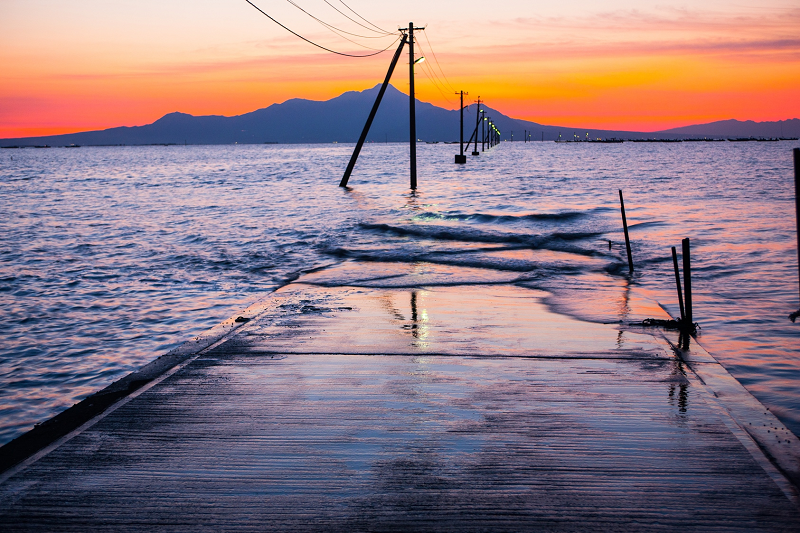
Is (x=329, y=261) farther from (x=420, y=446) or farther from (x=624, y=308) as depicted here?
(x=420, y=446)

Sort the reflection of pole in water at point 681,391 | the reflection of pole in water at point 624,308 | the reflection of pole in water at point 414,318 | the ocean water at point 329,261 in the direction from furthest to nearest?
1. the ocean water at point 329,261
2. the reflection of pole in water at point 414,318
3. the reflection of pole in water at point 624,308
4. the reflection of pole in water at point 681,391

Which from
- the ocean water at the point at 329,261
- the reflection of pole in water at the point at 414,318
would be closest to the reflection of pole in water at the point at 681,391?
the ocean water at the point at 329,261

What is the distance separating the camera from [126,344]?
8.74m

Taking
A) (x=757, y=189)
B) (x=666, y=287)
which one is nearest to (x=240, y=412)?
(x=666, y=287)

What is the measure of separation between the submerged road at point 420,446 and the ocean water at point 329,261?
1.62 meters

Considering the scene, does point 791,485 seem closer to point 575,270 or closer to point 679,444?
point 679,444

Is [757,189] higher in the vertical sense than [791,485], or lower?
higher

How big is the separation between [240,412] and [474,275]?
28.7ft

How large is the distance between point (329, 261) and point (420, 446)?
12358 millimetres

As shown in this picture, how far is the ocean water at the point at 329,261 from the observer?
799cm

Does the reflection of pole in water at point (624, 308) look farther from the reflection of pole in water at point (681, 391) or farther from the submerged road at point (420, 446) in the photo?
the reflection of pole in water at point (681, 391)

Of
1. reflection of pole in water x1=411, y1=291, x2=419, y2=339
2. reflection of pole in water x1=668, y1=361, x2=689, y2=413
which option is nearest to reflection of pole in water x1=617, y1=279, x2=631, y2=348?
reflection of pole in water x1=668, y1=361, x2=689, y2=413

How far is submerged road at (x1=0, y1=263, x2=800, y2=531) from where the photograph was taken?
11.0 ft

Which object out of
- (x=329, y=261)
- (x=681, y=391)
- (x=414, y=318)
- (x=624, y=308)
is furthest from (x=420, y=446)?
(x=329, y=261)
